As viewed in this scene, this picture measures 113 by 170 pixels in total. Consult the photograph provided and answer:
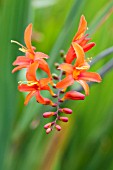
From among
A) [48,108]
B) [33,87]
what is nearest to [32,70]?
[33,87]

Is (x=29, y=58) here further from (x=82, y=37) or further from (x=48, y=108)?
(x=48, y=108)

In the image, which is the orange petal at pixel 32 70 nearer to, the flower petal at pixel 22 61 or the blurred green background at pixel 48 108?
the flower petal at pixel 22 61

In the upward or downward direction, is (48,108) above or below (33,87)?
below

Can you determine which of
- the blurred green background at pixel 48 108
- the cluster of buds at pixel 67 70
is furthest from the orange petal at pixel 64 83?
Answer: the blurred green background at pixel 48 108

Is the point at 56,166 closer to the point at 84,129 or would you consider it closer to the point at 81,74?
the point at 84,129

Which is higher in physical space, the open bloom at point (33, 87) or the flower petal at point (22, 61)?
the flower petal at point (22, 61)

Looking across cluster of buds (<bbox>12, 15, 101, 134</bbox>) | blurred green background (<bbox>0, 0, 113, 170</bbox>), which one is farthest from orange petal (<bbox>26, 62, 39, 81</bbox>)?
blurred green background (<bbox>0, 0, 113, 170</bbox>)

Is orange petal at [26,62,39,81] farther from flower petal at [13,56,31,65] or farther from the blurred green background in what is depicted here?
the blurred green background

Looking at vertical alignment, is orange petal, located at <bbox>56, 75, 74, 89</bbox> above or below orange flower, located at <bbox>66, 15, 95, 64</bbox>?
below

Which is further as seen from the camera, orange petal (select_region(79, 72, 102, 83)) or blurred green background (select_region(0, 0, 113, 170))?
blurred green background (select_region(0, 0, 113, 170))
